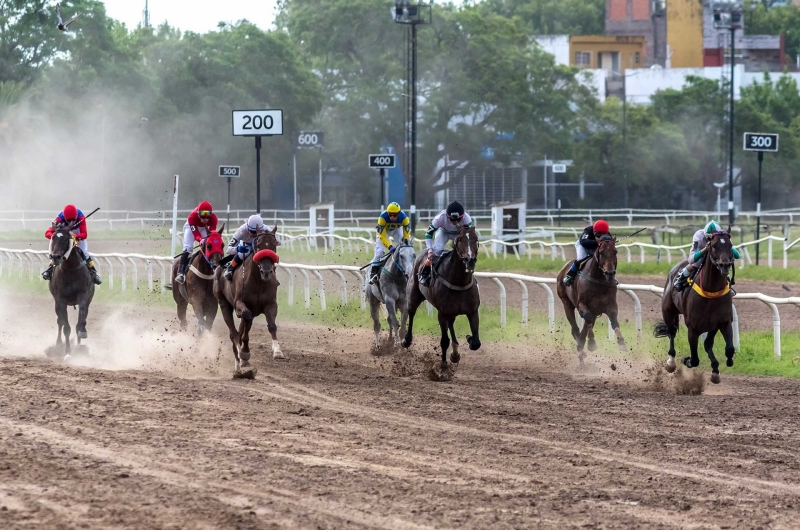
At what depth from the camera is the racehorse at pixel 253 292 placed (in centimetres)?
1252

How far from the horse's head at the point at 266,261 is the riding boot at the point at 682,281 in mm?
4222

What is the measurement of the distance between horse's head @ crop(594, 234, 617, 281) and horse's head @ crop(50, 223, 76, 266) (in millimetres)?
6360

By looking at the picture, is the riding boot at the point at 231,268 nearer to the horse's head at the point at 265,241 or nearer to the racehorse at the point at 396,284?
the horse's head at the point at 265,241

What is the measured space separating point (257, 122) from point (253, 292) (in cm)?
576

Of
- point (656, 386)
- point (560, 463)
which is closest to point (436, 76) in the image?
point (656, 386)

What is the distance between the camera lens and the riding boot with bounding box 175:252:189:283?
15.5 metres

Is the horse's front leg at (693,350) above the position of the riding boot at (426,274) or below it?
below

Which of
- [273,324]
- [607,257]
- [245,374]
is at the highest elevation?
[607,257]

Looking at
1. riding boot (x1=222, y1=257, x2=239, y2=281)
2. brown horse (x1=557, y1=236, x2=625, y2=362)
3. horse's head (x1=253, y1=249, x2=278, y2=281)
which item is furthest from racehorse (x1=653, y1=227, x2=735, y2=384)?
riding boot (x1=222, y1=257, x2=239, y2=281)

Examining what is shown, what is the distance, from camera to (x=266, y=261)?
1245 centimetres

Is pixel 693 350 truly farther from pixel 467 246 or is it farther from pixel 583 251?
pixel 583 251

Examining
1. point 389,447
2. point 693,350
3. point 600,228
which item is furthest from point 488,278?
point 389,447

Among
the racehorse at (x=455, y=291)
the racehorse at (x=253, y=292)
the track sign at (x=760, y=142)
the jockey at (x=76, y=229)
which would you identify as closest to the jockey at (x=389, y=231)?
the racehorse at (x=455, y=291)

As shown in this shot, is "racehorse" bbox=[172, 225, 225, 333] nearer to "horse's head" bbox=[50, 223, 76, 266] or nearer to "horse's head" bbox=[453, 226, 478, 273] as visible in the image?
"horse's head" bbox=[50, 223, 76, 266]
